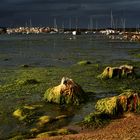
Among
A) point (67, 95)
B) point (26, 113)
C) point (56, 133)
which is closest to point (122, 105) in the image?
point (67, 95)

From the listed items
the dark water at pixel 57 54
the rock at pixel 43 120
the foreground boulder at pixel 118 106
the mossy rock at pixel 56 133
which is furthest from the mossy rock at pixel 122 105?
the dark water at pixel 57 54

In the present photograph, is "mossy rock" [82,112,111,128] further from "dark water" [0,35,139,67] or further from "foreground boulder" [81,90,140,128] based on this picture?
"dark water" [0,35,139,67]

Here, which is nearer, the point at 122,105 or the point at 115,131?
the point at 115,131

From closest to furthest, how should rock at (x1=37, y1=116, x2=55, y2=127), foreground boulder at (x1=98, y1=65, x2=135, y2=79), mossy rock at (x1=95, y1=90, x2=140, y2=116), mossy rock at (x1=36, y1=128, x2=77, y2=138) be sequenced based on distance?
mossy rock at (x1=36, y1=128, x2=77, y2=138), rock at (x1=37, y1=116, x2=55, y2=127), mossy rock at (x1=95, y1=90, x2=140, y2=116), foreground boulder at (x1=98, y1=65, x2=135, y2=79)

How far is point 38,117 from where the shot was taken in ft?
96.5

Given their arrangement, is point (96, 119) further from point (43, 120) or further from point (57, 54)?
point (57, 54)

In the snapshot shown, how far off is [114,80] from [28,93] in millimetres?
10740

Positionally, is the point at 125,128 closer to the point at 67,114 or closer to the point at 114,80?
the point at 67,114

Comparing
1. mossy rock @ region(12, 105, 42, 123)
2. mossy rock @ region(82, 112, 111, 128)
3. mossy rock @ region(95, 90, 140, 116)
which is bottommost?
mossy rock @ region(12, 105, 42, 123)

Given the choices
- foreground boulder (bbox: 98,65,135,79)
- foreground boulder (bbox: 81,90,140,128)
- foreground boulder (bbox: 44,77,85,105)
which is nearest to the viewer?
foreground boulder (bbox: 81,90,140,128)


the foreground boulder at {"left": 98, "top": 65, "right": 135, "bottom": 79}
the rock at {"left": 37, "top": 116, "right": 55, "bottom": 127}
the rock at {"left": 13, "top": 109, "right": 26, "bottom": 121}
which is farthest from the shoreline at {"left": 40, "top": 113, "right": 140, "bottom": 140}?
the foreground boulder at {"left": 98, "top": 65, "right": 135, "bottom": 79}

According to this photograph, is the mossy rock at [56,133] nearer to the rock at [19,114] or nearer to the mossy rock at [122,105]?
the rock at [19,114]

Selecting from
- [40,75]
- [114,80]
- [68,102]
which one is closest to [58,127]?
[68,102]

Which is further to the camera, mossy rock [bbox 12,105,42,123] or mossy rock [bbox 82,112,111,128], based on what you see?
mossy rock [bbox 12,105,42,123]
